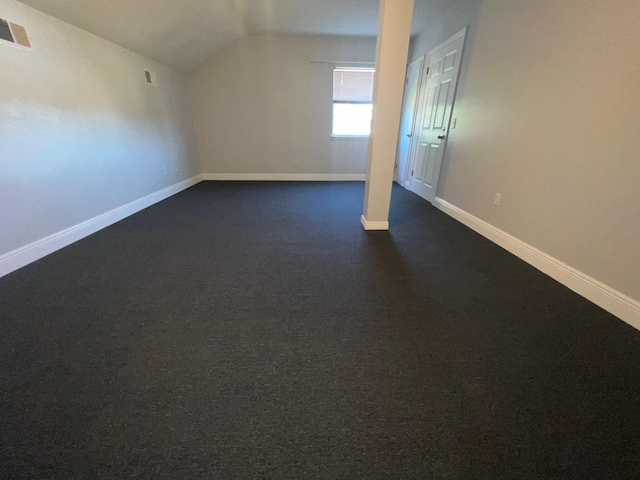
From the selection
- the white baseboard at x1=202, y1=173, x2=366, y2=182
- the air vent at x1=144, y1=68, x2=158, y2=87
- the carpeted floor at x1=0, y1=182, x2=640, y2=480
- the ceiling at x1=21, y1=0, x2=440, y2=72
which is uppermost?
the ceiling at x1=21, y1=0, x2=440, y2=72

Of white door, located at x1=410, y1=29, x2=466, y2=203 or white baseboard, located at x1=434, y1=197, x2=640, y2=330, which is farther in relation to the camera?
white door, located at x1=410, y1=29, x2=466, y2=203

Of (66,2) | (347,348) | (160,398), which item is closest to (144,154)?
(66,2)

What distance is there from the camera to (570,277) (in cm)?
186

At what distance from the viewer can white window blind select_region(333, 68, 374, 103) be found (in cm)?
492

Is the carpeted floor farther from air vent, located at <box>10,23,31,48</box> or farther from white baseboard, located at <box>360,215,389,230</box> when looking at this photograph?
air vent, located at <box>10,23,31,48</box>

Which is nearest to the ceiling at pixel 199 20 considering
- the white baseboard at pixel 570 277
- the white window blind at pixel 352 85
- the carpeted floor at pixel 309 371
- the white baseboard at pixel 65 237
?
the white window blind at pixel 352 85

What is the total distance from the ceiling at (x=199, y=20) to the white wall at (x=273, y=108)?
0.80ft

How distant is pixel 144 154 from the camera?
358 cm

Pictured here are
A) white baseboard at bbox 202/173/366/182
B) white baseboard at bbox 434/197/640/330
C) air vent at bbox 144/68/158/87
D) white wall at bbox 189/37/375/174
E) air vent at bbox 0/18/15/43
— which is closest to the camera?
white baseboard at bbox 434/197/640/330

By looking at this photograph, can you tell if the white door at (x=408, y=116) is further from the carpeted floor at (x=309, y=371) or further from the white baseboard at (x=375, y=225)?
the carpeted floor at (x=309, y=371)

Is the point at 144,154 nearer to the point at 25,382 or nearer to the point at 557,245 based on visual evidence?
the point at 25,382

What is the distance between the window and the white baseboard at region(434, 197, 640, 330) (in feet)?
10.7

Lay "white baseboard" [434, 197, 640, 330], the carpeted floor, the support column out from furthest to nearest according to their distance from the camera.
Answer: the support column
"white baseboard" [434, 197, 640, 330]
the carpeted floor

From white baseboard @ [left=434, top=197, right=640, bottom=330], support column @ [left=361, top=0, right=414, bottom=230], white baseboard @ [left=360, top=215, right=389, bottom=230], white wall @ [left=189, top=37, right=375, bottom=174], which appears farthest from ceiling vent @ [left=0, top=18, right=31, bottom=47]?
white baseboard @ [left=434, top=197, right=640, bottom=330]
